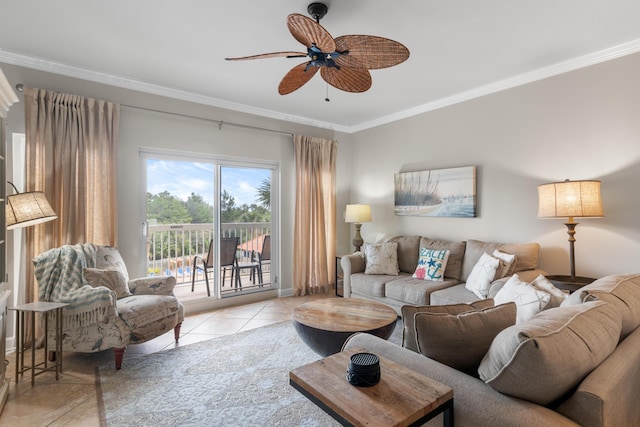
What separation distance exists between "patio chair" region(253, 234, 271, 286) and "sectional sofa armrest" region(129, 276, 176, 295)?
5.18 feet

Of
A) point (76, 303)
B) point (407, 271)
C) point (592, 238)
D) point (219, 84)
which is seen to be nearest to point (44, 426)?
point (76, 303)

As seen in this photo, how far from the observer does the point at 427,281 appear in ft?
11.9

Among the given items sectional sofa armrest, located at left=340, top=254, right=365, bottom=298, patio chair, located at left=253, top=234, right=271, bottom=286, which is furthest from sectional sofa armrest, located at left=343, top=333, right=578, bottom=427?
patio chair, located at left=253, top=234, right=271, bottom=286

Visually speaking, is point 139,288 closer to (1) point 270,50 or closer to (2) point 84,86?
(2) point 84,86

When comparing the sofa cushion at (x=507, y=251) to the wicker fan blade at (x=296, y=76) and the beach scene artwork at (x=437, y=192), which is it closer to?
the beach scene artwork at (x=437, y=192)

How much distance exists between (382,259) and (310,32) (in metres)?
2.86

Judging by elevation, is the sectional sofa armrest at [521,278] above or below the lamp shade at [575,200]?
below

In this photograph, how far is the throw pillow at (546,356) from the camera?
3.23ft

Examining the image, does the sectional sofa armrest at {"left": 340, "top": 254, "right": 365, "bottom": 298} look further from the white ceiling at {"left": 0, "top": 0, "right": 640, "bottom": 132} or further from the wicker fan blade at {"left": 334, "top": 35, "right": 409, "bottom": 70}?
the wicker fan blade at {"left": 334, "top": 35, "right": 409, "bottom": 70}

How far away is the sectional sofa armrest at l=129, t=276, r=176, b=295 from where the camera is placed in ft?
10.1

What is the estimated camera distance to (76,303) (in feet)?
8.37

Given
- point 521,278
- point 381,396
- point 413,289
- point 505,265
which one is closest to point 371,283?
point 413,289

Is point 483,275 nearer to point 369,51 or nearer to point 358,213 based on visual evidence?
point 358,213

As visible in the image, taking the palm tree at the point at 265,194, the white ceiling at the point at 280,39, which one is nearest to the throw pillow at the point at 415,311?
the white ceiling at the point at 280,39
